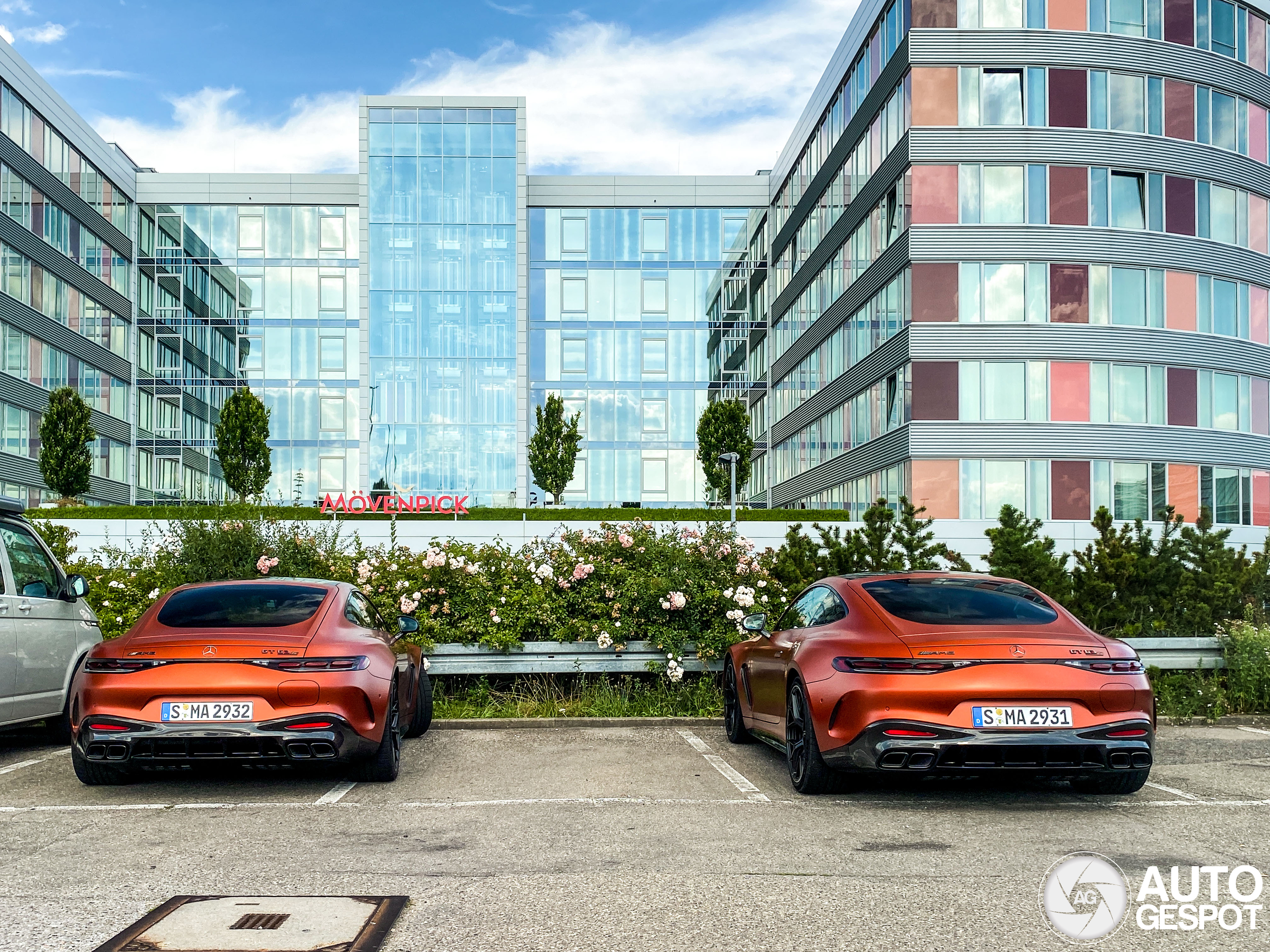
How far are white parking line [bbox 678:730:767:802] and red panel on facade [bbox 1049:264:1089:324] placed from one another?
93.8ft

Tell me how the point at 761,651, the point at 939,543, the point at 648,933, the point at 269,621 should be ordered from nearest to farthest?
the point at 648,933
the point at 269,621
the point at 761,651
the point at 939,543

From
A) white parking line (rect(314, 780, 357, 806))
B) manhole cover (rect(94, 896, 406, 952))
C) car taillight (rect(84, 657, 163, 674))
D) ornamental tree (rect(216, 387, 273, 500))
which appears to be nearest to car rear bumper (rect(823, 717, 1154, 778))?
manhole cover (rect(94, 896, 406, 952))

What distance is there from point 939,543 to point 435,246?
4295 centimetres

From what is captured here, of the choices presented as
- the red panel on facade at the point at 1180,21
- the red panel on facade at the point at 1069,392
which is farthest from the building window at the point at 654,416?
the red panel on facade at the point at 1180,21

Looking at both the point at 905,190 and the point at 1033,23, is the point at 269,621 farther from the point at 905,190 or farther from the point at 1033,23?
the point at 1033,23

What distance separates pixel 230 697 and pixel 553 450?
1622 inches

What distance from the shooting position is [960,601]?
7805mm

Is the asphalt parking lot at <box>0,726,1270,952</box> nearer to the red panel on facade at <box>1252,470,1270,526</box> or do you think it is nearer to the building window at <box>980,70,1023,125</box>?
the building window at <box>980,70,1023,125</box>

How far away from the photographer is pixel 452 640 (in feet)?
39.2

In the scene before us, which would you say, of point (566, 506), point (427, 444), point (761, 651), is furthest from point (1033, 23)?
point (761, 651)

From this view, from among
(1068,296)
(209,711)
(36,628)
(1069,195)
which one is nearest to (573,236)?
(1069,195)

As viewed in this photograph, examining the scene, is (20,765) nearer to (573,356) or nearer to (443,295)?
(443,295)

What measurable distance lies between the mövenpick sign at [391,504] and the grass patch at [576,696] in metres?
29.1

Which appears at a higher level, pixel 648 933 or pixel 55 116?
pixel 55 116
